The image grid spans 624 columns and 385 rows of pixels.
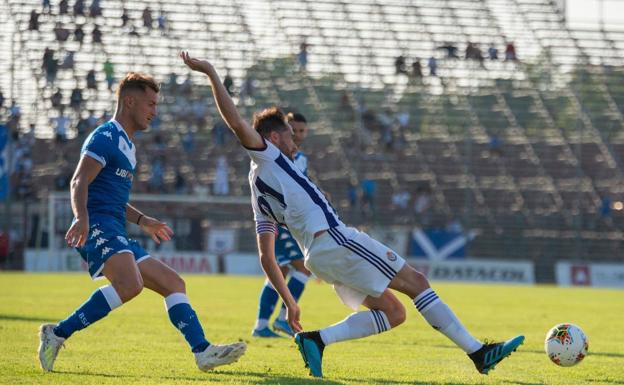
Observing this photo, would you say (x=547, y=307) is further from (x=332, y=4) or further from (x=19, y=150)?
(x=332, y=4)

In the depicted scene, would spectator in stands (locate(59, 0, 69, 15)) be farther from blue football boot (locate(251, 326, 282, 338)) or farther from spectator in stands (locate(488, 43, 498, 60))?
blue football boot (locate(251, 326, 282, 338))

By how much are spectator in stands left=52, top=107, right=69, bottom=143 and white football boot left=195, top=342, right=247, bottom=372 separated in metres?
29.4

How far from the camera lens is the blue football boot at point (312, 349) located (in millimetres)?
8570

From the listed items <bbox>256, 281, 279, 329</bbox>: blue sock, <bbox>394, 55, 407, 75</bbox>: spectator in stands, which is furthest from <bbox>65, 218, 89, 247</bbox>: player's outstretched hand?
<bbox>394, 55, 407, 75</bbox>: spectator in stands

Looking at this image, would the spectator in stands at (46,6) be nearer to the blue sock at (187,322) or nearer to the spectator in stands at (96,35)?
the spectator in stands at (96,35)

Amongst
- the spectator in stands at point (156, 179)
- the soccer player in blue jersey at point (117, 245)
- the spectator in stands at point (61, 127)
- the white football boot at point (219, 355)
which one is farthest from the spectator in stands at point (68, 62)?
the white football boot at point (219, 355)

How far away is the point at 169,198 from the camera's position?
113 feet

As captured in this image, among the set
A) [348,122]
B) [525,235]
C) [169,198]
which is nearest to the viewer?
[169,198]

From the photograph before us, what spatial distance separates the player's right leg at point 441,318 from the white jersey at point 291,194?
67 cm

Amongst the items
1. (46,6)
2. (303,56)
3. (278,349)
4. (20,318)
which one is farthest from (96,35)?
(278,349)

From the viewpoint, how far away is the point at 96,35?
1569 inches

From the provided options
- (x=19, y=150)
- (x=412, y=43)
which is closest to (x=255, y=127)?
(x=19, y=150)

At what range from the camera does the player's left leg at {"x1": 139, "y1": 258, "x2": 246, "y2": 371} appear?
8.43 metres

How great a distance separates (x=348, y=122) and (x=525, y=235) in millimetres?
7871
